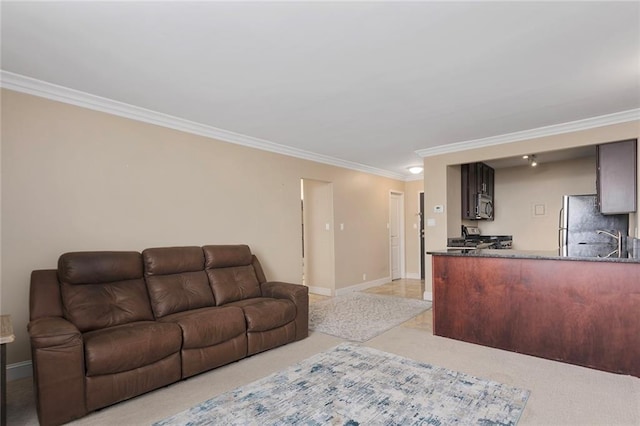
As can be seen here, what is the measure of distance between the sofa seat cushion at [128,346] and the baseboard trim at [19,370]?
0.84m

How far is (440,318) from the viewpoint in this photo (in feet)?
12.1

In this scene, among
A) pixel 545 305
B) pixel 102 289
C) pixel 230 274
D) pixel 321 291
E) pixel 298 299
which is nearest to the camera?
pixel 102 289

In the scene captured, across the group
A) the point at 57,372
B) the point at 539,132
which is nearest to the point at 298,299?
the point at 57,372

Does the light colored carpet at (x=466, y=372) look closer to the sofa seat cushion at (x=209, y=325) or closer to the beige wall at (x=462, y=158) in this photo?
the sofa seat cushion at (x=209, y=325)

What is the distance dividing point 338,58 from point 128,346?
249 cm

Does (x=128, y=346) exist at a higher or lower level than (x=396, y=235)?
lower

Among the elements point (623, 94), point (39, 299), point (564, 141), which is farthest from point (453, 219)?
point (39, 299)

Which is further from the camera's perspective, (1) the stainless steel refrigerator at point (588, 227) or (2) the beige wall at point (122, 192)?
(1) the stainless steel refrigerator at point (588, 227)

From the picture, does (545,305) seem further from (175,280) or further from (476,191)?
(175,280)

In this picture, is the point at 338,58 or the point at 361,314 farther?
the point at 361,314

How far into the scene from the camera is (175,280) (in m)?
3.29

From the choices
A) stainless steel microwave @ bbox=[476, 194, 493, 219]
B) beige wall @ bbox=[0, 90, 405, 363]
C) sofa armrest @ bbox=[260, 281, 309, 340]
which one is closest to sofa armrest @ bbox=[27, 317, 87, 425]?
beige wall @ bbox=[0, 90, 405, 363]

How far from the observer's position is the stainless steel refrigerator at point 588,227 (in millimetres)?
4656

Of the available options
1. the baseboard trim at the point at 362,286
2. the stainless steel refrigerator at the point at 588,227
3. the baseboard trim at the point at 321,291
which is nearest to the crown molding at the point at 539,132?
the stainless steel refrigerator at the point at 588,227
